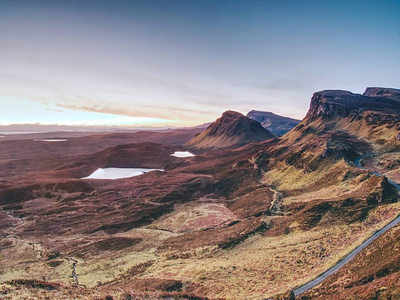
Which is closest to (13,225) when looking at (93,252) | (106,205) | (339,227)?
(106,205)

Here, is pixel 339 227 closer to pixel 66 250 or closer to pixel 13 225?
pixel 66 250

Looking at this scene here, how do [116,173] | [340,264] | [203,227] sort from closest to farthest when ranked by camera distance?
[340,264], [203,227], [116,173]

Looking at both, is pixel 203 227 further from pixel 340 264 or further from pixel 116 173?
pixel 116 173

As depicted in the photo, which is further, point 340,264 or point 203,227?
point 203,227

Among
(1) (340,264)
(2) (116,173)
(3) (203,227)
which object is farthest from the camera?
(2) (116,173)

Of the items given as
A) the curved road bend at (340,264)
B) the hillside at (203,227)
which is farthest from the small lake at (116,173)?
the curved road bend at (340,264)

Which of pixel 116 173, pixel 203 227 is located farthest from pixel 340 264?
pixel 116 173

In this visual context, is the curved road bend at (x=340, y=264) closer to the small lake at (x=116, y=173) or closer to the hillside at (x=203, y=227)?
the hillside at (x=203, y=227)

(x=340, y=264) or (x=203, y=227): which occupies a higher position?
(x=340, y=264)
